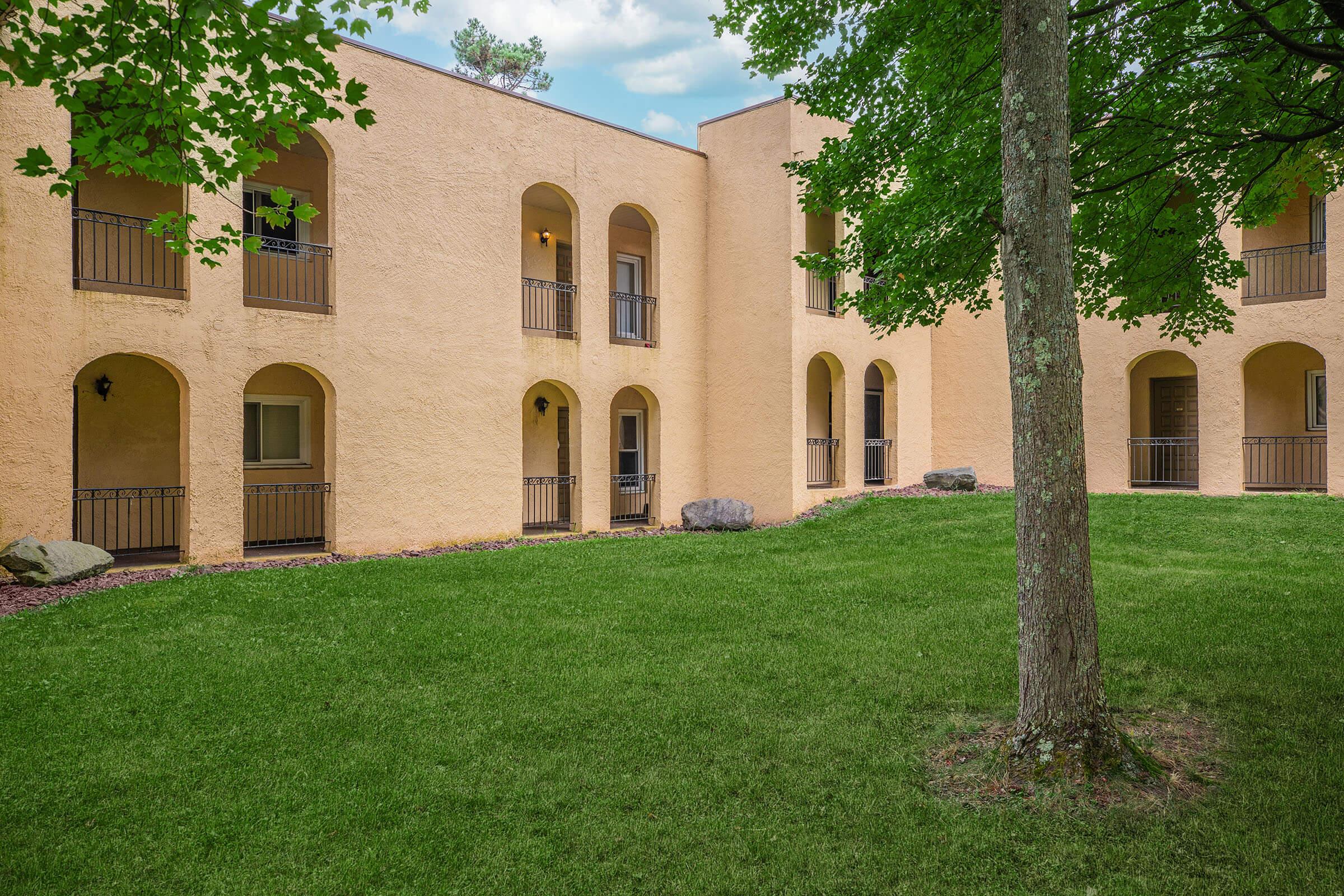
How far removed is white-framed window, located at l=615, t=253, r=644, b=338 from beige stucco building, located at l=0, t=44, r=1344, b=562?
0.10 metres

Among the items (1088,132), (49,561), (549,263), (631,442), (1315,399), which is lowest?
(49,561)

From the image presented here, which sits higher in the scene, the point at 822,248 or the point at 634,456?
the point at 822,248

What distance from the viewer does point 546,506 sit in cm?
1517

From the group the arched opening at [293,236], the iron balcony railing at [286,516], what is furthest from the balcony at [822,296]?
the iron balcony railing at [286,516]

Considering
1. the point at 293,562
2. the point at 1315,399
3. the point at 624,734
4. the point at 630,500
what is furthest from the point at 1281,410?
the point at 293,562

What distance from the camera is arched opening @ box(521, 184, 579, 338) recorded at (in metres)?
13.8

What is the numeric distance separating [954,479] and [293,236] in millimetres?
12707

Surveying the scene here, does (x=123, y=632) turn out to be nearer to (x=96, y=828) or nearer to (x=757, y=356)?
(x=96, y=828)

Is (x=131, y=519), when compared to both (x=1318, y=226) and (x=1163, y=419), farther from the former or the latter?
(x=1318, y=226)

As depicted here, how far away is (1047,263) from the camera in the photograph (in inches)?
146

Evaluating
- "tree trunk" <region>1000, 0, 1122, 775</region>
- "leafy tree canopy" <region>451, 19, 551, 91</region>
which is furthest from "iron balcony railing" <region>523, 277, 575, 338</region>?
"leafy tree canopy" <region>451, 19, 551, 91</region>

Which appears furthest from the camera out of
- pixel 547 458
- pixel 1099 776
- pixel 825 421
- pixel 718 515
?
pixel 825 421

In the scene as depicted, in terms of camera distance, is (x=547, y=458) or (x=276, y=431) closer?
(x=276, y=431)

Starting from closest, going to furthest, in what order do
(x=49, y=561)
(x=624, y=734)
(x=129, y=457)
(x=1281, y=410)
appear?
(x=624, y=734), (x=49, y=561), (x=129, y=457), (x=1281, y=410)
